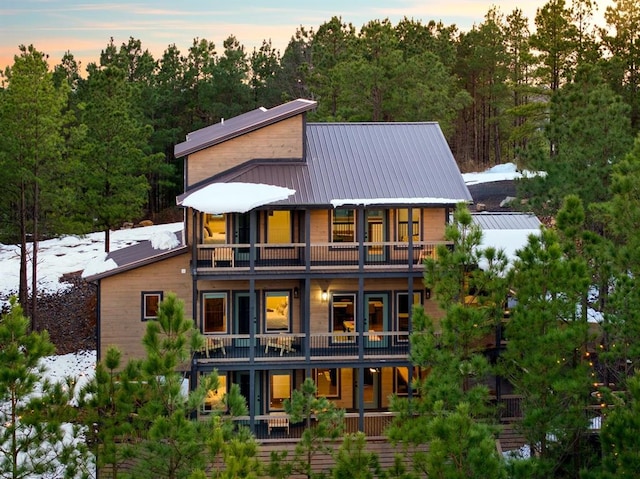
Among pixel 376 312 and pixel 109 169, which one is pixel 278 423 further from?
pixel 109 169

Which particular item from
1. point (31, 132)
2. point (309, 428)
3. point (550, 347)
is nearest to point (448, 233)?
point (550, 347)

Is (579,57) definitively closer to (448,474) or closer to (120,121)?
(120,121)

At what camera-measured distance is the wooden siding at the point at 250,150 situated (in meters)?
27.7

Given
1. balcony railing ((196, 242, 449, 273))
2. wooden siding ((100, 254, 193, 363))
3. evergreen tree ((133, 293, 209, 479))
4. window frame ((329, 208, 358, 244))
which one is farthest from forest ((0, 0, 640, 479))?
Answer: window frame ((329, 208, 358, 244))

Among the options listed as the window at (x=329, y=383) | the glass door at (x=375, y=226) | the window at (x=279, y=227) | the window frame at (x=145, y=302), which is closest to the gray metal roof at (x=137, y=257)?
the window frame at (x=145, y=302)

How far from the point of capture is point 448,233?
19.3m

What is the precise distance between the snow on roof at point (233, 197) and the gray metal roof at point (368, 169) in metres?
0.44

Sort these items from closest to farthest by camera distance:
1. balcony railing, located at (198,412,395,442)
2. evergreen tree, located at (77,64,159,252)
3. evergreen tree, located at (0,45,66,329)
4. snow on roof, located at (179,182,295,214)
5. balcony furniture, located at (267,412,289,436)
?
1. snow on roof, located at (179,182,295,214)
2. balcony railing, located at (198,412,395,442)
3. balcony furniture, located at (267,412,289,436)
4. evergreen tree, located at (0,45,66,329)
5. evergreen tree, located at (77,64,159,252)

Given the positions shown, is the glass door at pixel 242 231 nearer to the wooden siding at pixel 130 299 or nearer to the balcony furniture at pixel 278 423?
the wooden siding at pixel 130 299

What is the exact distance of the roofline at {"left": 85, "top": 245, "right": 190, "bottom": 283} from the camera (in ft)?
87.8

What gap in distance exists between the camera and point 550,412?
59.3 feet

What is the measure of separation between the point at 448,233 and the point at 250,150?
34.5 ft

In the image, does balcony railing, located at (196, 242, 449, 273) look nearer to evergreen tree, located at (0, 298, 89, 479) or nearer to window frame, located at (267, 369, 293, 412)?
window frame, located at (267, 369, 293, 412)

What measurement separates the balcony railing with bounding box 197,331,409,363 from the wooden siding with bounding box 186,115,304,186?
545 cm
